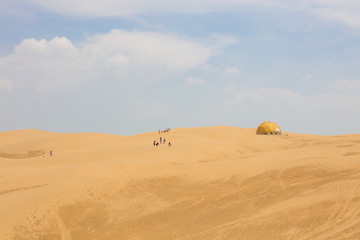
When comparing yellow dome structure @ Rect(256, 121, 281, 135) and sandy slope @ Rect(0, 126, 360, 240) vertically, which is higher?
yellow dome structure @ Rect(256, 121, 281, 135)

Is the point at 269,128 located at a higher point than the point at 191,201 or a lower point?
higher

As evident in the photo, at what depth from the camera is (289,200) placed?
50.0ft

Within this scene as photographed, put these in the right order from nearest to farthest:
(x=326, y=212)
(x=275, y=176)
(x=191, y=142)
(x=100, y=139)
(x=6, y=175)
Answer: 1. (x=326, y=212)
2. (x=275, y=176)
3. (x=6, y=175)
4. (x=191, y=142)
5. (x=100, y=139)

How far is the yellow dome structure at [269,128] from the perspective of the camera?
5422 cm


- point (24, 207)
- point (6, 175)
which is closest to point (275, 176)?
point (24, 207)

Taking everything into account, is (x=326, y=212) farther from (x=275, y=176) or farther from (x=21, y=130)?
(x=21, y=130)

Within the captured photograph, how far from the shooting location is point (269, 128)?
54438 mm

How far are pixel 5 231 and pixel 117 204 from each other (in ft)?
15.8

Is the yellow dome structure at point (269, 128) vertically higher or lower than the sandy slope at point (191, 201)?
higher

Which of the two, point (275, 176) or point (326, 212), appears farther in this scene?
point (275, 176)

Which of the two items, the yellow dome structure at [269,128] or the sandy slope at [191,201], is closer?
the sandy slope at [191,201]

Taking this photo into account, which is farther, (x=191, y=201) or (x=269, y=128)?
(x=269, y=128)

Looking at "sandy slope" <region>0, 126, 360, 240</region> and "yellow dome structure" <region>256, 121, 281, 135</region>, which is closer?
"sandy slope" <region>0, 126, 360, 240</region>

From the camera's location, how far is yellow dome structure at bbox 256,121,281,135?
54.2 m
